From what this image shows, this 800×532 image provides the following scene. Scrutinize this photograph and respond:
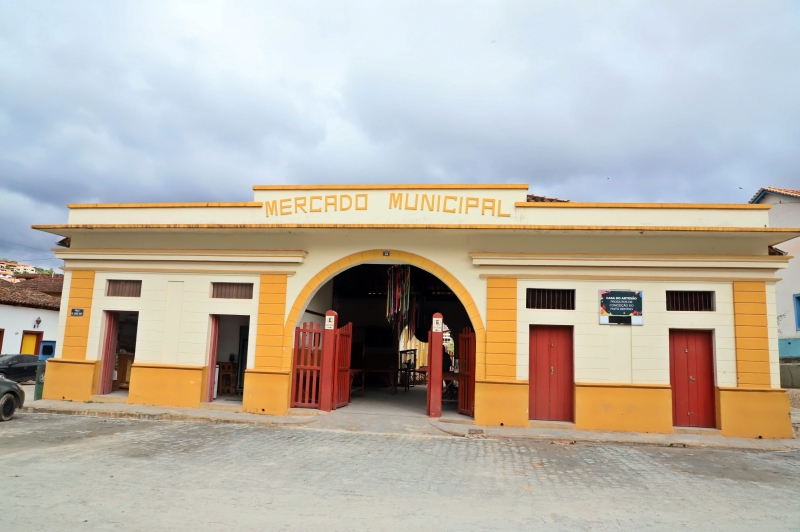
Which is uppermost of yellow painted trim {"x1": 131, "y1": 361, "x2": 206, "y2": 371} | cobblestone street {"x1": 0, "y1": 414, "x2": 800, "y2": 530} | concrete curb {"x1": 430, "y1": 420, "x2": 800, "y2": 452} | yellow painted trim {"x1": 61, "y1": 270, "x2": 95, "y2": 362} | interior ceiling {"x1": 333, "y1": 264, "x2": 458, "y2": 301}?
interior ceiling {"x1": 333, "y1": 264, "x2": 458, "y2": 301}

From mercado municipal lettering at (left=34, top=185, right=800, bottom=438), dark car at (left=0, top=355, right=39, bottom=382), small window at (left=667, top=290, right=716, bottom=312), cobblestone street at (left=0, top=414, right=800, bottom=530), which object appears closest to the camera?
cobblestone street at (left=0, top=414, right=800, bottom=530)

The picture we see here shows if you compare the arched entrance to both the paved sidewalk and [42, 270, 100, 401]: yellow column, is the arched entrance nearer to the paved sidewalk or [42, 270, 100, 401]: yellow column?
the paved sidewalk

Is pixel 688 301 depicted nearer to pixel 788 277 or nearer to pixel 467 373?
pixel 467 373

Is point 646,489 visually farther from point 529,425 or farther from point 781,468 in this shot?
point 529,425

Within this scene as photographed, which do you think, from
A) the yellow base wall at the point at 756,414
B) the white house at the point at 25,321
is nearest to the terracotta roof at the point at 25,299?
the white house at the point at 25,321

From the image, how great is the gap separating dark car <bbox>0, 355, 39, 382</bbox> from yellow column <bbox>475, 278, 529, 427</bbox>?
16575 mm

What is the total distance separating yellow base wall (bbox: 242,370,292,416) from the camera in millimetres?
12508

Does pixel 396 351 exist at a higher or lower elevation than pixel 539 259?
lower

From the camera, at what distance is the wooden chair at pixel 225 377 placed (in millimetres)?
15359

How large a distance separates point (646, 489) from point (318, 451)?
15.5 ft

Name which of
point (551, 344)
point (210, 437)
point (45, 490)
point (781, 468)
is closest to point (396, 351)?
point (551, 344)

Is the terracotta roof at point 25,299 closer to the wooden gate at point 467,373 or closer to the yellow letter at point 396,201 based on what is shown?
the yellow letter at point 396,201

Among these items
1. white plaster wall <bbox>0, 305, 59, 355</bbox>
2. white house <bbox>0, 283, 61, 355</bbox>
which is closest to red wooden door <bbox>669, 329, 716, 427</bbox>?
white plaster wall <bbox>0, 305, 59, 355</bbox>

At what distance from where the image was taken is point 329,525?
5.25 metres
